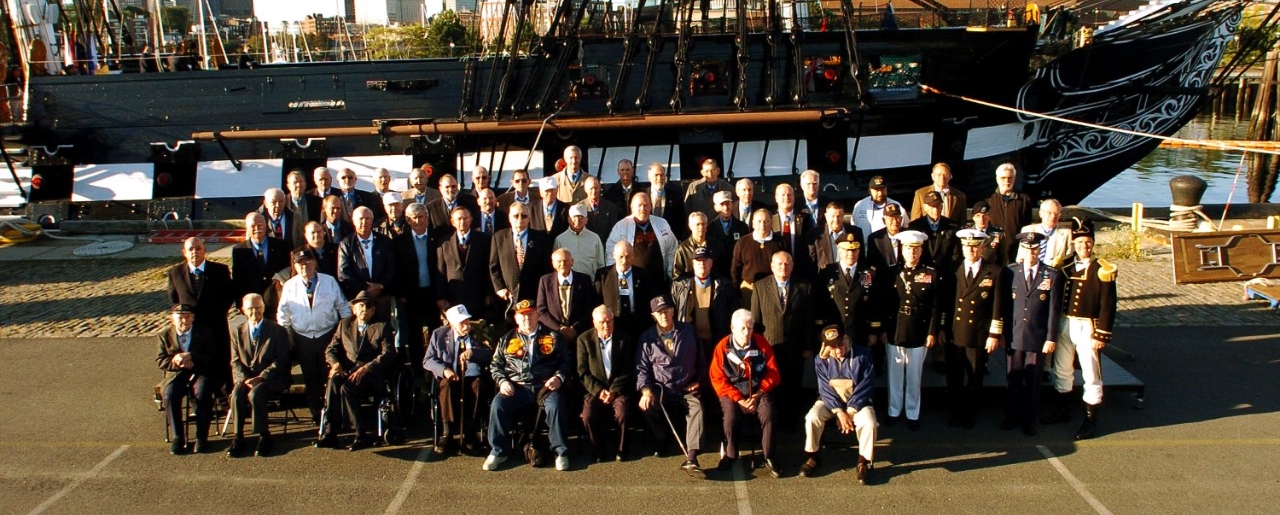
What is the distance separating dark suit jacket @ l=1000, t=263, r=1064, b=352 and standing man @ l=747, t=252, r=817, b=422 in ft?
4.31

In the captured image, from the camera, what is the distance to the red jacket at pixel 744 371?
230 inches

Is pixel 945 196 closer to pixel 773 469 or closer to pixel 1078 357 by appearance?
pixel 1078 357

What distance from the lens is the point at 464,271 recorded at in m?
6.96

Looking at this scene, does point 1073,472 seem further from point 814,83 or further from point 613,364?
point 814,83

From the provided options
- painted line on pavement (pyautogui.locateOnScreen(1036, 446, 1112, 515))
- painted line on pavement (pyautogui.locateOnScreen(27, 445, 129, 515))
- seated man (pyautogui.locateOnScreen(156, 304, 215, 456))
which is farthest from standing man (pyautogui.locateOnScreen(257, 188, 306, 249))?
painted line on pavement (pyautogui.locateOnScreen(1036, 446, 1112, 515))

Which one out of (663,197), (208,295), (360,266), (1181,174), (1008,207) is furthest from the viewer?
(1181,174)

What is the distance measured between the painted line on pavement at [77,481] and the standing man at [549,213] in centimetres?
324

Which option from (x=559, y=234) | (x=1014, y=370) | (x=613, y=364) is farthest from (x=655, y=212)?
(x=1014, y=370)

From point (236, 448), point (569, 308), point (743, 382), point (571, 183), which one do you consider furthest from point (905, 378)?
point (236, 448)

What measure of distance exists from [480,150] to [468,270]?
5531 mm

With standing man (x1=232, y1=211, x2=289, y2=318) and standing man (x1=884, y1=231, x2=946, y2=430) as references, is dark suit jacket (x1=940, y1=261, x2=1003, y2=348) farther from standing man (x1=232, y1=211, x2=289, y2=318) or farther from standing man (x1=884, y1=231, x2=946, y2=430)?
standing man (x1=232, y1=211, x2=289, y2=318)

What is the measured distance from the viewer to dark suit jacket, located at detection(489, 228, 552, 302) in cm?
696

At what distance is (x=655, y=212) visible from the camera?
807 centimetres

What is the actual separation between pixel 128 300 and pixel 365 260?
4.82 meters
